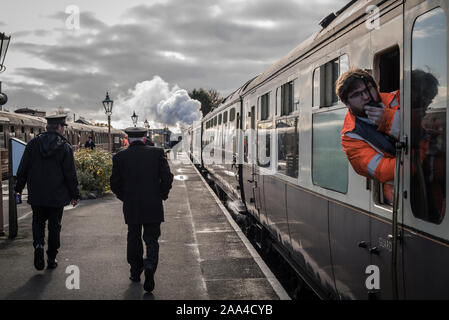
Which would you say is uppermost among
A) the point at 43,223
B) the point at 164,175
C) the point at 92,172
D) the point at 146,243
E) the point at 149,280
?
the point at 164,175

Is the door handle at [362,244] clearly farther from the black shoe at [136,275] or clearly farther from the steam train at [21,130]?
the steam train at [21,130]

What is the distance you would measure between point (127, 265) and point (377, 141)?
14.2ft

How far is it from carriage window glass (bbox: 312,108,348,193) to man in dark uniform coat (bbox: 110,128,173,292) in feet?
5.47

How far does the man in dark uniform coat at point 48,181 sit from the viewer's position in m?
5.89

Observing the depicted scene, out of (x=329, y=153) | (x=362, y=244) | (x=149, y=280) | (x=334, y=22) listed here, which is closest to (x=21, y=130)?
(x=149, y=280)

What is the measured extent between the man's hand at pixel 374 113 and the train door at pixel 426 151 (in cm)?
16

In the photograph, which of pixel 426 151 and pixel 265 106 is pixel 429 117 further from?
pixel 265 106

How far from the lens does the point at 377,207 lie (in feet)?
10.7

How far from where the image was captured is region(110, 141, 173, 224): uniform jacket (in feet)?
17.3

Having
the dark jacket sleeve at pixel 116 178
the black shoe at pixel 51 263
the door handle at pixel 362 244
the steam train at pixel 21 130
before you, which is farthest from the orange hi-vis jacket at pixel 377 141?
the steam train at pixel 21 130

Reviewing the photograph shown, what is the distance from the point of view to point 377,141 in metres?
2.99

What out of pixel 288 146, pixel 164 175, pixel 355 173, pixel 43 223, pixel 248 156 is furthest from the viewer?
pixel 248 156
